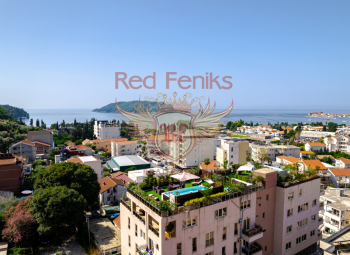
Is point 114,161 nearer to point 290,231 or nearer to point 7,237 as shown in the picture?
point 7,237

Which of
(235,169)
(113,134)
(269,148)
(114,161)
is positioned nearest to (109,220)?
(235,169)

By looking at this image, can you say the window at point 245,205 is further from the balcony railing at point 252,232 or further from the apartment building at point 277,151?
the apartment building at point 277,151

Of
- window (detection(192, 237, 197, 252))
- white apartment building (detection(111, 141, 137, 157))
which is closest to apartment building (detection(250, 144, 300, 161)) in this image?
white apartment building (detection(111, 141, 137, 157))

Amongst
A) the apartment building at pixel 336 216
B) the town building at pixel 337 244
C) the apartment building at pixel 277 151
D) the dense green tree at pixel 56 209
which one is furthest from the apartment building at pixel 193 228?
the apartment building at pixel 277 151

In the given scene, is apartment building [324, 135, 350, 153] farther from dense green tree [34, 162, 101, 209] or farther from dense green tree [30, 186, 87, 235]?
dense green tree [30, 186, 87, 235]

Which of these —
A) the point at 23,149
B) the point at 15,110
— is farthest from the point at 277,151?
the point at 15,110

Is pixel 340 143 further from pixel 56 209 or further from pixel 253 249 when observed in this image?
pixel 56 209
